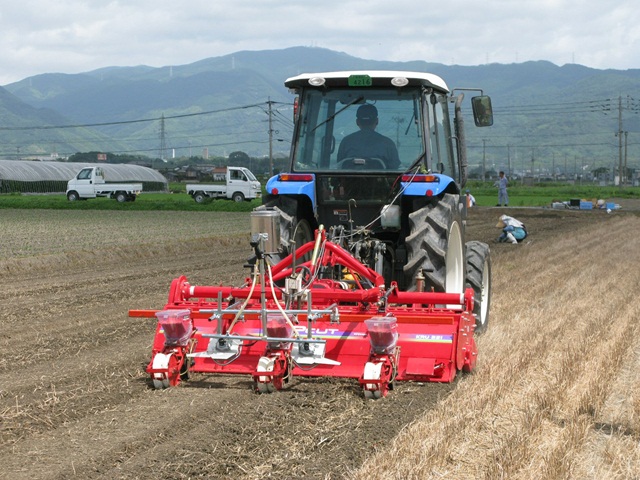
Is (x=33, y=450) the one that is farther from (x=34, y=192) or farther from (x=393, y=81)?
(x=34, y=192)

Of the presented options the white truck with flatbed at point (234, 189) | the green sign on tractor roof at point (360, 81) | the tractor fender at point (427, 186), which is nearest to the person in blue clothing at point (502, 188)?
the white truck with flatbed at point (234, 189)

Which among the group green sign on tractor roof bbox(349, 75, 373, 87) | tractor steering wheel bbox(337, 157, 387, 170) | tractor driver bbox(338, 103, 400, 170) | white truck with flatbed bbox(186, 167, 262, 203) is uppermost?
green sign on tractor roof bbox(349, 75, 373, 87)

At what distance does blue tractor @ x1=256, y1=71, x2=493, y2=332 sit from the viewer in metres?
7.61

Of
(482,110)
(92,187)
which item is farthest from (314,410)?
(92,187)

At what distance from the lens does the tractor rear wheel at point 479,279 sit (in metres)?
8.62

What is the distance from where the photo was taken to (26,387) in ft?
21.4

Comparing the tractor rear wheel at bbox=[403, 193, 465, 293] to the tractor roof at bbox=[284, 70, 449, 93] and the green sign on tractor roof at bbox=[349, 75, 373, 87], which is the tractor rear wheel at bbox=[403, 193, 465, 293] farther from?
the green sign on tractor roof at bbox=[349, 75, 373, 87]

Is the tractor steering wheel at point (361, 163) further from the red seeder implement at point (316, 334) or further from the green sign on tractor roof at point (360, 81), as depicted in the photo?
the red seeder implement at point (316, 334)

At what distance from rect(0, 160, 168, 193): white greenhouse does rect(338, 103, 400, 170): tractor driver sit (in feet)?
171

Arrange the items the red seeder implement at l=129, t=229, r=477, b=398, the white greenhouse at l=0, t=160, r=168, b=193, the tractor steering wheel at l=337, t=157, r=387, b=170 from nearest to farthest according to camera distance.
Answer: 1. the red seeder implement at l=129, t=229, r=477, b=398
2. the tractor steering wheel at l=337, t=157, r=387, b=170
3. the white greenhouse at l=0, t=160, r=168, b=193

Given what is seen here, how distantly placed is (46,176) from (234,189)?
20911 mm

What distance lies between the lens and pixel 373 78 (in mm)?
7824

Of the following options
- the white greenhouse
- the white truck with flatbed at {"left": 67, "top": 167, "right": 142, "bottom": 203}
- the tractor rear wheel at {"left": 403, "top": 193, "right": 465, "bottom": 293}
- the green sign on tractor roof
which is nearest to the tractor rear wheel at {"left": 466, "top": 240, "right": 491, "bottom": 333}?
the tractor rear wheel at {"left": 403, "top": 193, "right": 465, "bottom": 293}

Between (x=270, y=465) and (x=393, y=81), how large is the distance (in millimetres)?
3986
